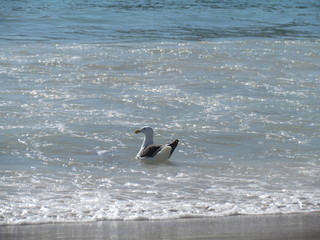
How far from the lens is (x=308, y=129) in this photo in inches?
468

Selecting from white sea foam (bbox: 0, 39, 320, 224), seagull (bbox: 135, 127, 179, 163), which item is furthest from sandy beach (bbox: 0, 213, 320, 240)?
seagull (bbox: 135, 127, 179, 163)

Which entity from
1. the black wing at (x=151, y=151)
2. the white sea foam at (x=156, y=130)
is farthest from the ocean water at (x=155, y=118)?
the black wing at (x=151, y=151)

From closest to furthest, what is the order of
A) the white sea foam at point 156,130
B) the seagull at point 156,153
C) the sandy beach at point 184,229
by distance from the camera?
1. the sandy beach at point 184,229
2. the white sea foam at point 156,130
3. the seagull at point 156,153

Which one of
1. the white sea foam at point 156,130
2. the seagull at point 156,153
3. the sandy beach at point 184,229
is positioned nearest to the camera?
the sandy beach at point 184,229

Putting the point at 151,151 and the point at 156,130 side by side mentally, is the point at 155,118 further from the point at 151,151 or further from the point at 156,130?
the point at 151,151

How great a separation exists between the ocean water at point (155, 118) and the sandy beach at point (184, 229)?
209mm

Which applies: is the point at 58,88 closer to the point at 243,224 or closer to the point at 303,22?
the point at 243,224

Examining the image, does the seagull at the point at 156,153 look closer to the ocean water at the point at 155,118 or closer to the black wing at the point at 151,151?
the black wing at the point at 151,151

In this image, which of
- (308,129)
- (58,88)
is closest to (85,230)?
(308,129)

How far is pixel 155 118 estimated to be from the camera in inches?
492

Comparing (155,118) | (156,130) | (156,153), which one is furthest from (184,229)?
(155,118)

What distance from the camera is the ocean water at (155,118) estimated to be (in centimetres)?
802

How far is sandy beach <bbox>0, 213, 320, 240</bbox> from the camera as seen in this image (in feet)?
21.6

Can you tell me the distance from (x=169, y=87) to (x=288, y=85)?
232cm
